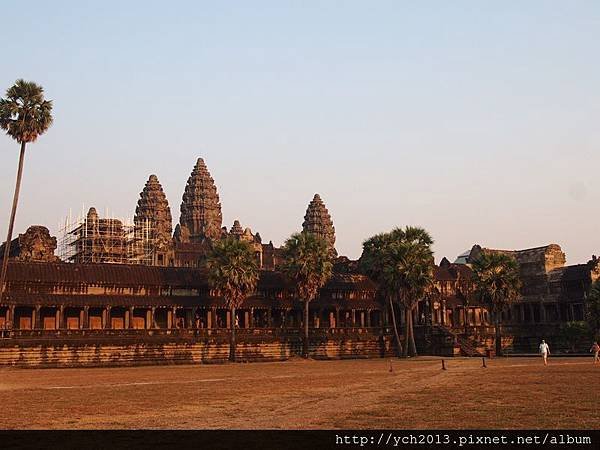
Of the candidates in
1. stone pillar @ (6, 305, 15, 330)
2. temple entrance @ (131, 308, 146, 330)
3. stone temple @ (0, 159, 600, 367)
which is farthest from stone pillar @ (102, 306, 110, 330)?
stone pillar @ (6, 305, 15, 330)

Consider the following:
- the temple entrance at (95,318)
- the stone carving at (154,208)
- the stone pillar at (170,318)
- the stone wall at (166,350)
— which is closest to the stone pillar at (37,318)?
the temple entrance at (95,318)

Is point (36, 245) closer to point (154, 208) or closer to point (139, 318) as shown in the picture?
point (139, 318)

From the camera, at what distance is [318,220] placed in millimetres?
165625

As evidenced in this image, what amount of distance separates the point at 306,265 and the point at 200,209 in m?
101

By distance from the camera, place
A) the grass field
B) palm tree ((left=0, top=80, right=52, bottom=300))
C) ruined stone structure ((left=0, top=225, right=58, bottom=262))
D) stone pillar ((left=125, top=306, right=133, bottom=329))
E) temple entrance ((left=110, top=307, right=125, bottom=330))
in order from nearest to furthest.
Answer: the grass field → palm tree ((left=0, top=80, right=52, bottom=300)) → stone pillar ((left=125, top=306, right=133, bottom=329)) → temple entrance ((left=110, top=307, right=125, bottom=330)) → ruined stone structure ((left=0, top=225, right=58, bottom=262))

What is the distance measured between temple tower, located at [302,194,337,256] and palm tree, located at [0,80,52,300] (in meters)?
114

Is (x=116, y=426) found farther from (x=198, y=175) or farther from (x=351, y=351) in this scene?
(x=198, y=175)

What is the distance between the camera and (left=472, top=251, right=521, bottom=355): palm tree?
67.9m

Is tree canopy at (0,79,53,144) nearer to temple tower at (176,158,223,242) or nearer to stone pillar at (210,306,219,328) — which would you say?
stone pillar at (210,306,219,328)

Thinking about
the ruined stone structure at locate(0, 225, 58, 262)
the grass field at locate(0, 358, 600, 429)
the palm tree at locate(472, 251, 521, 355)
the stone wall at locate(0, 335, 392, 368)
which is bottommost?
the grass field at locate(0, 358, 600, 429)

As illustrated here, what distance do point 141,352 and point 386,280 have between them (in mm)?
24828

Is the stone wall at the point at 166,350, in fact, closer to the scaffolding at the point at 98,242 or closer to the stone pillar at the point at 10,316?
the stone pillar at the point at 10,316

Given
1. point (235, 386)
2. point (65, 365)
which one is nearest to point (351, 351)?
point (65, 365)
